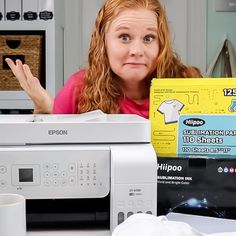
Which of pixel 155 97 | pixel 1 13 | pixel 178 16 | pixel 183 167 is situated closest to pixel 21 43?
pixel 1 13

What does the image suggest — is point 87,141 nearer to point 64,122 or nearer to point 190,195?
point 64,122

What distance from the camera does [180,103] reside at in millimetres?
1045

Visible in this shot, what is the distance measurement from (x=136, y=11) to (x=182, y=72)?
26 cm

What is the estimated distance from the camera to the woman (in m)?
1.33

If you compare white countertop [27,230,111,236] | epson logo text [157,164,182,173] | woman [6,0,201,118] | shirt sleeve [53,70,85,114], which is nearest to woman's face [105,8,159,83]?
woman [6,0,201,118]

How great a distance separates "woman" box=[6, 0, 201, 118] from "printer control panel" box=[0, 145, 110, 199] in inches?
19.2

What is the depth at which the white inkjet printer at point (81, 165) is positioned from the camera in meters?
0.86

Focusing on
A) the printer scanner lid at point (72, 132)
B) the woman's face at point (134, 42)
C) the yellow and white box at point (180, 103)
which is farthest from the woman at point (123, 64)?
the printer scanner lid at point (72, 132)

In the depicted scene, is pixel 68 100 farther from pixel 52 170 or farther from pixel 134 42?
pixel 52 170

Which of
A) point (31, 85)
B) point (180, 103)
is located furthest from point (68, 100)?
point (180, 103)

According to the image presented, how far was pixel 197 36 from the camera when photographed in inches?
115

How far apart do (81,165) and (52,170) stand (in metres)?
0.06

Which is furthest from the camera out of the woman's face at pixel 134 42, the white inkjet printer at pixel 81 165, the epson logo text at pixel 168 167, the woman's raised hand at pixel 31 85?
the woman's raised hand at pixel 31 85

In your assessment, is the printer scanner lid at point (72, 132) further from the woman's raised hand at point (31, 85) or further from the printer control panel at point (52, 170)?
the woman's raised hand at point (31, 85)
